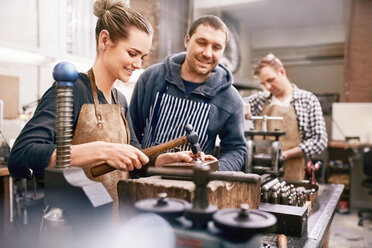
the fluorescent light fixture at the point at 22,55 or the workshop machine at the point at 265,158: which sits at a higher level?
the fluorescent light fixture at the point at 22,55

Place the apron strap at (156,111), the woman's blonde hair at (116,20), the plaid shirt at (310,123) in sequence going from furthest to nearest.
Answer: the plaid shirt at (310,123) → the apron strap at (156,111) → the woman's blonde hair at (116,20)

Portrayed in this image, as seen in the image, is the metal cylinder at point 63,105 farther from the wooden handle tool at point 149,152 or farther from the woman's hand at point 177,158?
the woman's hand at point 177,158

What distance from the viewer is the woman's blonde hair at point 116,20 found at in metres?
1.43

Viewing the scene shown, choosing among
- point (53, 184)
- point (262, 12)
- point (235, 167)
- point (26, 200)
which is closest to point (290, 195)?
point (235, 167)

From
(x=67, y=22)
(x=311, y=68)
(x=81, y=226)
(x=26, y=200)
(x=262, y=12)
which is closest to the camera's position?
(x=81, y=226)

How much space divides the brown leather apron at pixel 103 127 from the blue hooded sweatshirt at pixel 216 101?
58cm

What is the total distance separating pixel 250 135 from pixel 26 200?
9.24ft

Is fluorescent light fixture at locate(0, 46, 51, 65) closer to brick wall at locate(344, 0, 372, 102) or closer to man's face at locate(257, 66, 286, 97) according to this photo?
man's face at locate(257, 66, 286, 97)

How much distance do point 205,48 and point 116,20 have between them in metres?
0.64

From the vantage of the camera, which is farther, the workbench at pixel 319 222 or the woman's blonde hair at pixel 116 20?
the woman's blonde hair at pixel 116 20

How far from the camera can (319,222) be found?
1.60 meters

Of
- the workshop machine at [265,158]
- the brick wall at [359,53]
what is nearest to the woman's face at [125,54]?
the workshop machine at [265,158]

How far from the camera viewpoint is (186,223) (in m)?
0.74

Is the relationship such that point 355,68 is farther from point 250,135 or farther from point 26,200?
point 26,200
